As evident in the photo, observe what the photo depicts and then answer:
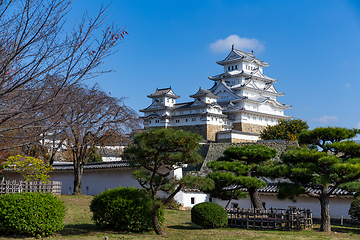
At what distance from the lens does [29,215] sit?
28.6 feet

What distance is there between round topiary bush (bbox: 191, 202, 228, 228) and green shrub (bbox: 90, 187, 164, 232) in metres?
2.58

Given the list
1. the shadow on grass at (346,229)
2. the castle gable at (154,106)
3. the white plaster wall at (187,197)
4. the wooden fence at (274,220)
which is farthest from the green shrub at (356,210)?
the castle gable at (154,106)

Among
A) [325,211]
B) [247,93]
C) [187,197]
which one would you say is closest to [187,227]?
[325,211]

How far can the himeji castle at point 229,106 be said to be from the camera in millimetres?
48156

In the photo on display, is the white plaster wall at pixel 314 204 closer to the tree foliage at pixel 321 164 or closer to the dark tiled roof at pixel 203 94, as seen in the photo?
the tree foliage at pixel 321 164

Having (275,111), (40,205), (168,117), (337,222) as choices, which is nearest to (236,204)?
(337,222)

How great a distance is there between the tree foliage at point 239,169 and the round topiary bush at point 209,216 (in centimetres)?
137

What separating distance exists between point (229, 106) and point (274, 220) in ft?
126

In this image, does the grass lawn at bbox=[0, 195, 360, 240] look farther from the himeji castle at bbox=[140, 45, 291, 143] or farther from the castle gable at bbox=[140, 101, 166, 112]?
the castle gable at bbox=[140, 101, 166, 112]

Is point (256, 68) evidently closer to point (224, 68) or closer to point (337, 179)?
point (224, 68)

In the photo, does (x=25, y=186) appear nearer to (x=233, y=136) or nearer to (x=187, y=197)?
(x=187, y=197)

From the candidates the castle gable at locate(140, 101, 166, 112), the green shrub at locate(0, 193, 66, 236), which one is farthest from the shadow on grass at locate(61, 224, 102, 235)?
the castle gable at locate(140, 101, 166, 112)

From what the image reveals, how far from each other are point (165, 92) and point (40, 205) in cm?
4421

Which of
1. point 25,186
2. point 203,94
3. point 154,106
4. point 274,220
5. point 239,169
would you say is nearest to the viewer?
point 274,220
